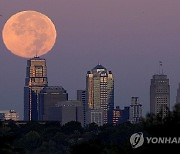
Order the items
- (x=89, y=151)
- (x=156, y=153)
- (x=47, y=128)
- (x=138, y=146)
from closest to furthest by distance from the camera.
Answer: (x=156, y=153), (x=138, y=146), (x=89, y=151), (x=47, y=128)

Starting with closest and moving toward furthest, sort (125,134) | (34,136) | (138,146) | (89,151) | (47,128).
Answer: (138,146) → (89,151) → (125,134) → (34,136) → (47,128)

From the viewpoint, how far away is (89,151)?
3044 inches

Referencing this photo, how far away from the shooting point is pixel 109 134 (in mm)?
163750

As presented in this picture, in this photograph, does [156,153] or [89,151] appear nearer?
[156,153]

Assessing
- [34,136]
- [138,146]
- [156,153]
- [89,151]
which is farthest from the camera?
[34,136]

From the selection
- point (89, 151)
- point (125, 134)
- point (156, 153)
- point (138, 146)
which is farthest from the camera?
point (125, 134)

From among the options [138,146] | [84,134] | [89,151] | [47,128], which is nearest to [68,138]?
[84,134]

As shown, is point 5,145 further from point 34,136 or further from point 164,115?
point 34,136

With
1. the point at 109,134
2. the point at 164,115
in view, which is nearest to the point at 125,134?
the point at 109,134

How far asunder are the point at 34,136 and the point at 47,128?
906 inches

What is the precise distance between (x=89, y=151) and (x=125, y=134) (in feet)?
273

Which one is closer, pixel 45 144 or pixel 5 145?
pixel 5 145

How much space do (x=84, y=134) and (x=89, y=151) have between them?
4262 inches

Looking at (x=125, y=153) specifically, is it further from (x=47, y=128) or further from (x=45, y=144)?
(x=47, y=128)
